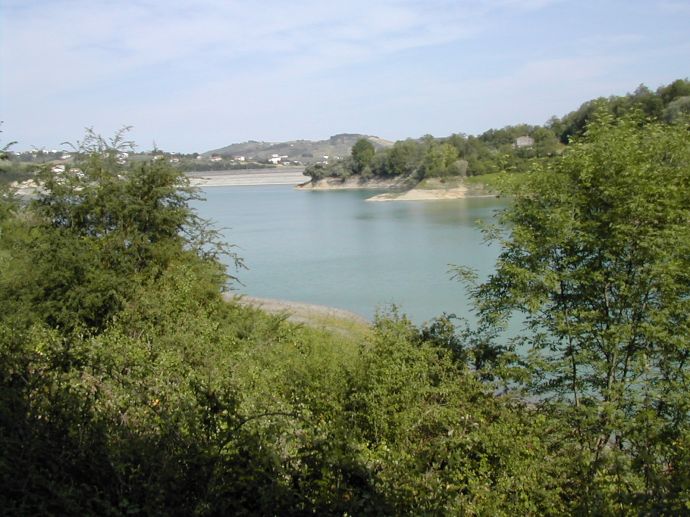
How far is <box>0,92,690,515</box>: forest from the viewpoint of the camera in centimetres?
305

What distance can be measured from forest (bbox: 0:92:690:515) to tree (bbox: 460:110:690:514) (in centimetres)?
4

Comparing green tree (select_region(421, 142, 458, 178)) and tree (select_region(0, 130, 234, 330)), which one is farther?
green tree (select_region(421, 142, 458, 178))

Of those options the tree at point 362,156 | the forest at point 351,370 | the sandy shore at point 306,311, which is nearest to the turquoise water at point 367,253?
the sandy shore at point 306,311

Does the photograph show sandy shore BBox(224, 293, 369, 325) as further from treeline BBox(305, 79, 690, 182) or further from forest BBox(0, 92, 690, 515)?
treeline BBox(305, 79, 690, 182)

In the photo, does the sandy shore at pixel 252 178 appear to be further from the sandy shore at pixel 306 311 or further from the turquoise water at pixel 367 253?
the sandy shore at pixel 306 311

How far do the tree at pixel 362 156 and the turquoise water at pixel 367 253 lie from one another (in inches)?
1101

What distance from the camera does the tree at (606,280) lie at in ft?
28.3

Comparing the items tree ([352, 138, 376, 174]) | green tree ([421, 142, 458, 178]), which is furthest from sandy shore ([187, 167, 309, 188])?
green tree ([421, 142, 458, 178])

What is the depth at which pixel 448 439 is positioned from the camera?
6.60m

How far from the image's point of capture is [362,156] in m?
83.1

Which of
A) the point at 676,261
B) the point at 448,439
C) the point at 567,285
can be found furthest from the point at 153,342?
the point at 676,261

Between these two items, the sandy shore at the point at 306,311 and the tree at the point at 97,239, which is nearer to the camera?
the tree at the point at 97,239

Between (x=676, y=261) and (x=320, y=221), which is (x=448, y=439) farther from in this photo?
(x=320, y=221)

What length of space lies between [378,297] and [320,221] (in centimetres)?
2492
